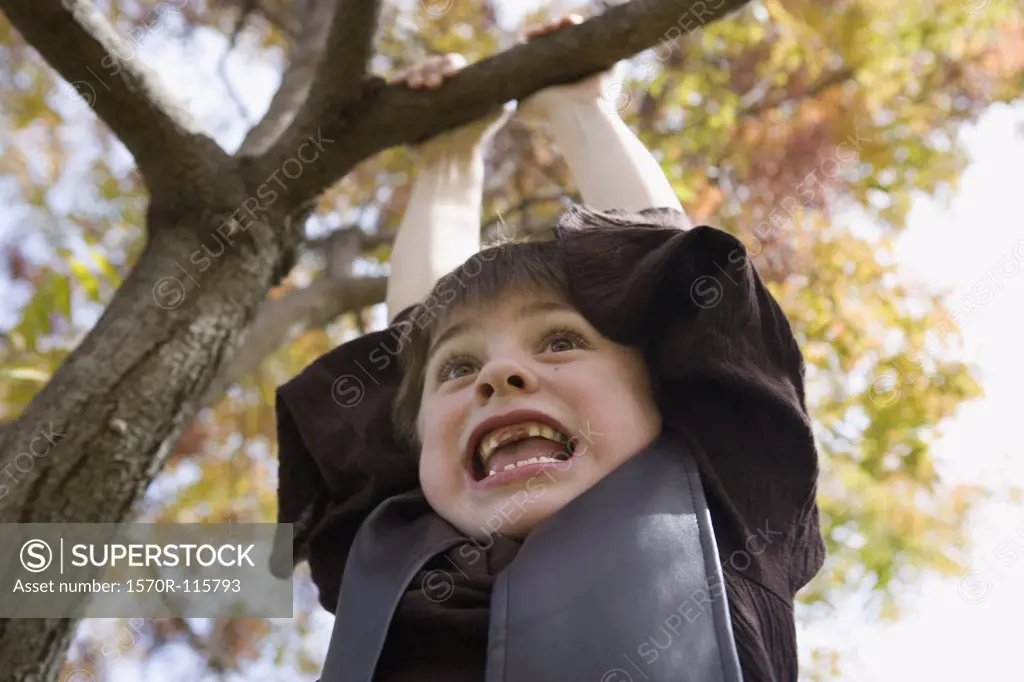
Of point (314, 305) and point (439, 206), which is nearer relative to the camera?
point (439, 206)

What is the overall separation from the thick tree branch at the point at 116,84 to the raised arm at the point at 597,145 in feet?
2.67

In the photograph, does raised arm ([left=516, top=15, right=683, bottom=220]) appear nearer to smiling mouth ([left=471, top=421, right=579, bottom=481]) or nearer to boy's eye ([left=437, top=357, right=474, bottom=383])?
boy's eye ([left=437, top=357, right=474, bottom=383])

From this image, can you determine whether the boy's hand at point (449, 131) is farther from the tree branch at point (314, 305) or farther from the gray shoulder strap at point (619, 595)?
the gray shoulder strap at point (619, 595)

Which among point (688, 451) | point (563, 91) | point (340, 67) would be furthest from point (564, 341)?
point (340, 67)

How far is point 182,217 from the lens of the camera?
2322 mm

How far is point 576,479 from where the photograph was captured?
5.72ft

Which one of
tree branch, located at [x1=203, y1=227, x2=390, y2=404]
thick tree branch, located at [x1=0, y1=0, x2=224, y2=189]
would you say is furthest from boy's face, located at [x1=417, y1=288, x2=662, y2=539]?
tree branch, located at [x1=203, y1=227, x2=390, y2=404]

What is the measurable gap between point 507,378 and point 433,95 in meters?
0.92

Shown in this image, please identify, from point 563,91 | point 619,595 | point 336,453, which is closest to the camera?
point 619,595

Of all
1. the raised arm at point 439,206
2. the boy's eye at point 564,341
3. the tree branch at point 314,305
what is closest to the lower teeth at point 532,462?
the boy's eye at point 564,341

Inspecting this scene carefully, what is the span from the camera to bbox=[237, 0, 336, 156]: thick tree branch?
2.68m

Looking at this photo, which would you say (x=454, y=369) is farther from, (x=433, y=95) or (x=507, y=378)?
(x=433, y=95)

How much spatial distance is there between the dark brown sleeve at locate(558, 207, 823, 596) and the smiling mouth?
0.22 metres

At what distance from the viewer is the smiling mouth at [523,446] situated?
1.81 metres
